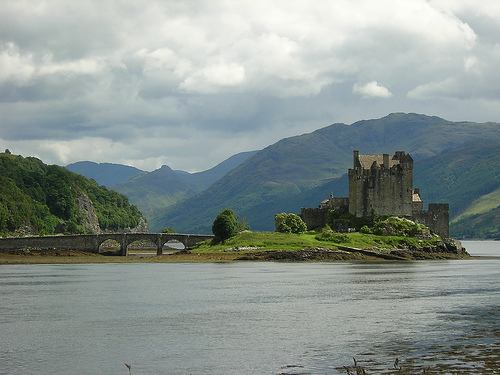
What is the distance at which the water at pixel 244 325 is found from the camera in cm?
3300

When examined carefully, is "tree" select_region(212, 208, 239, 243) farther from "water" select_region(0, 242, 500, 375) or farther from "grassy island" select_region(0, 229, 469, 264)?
"water" select_region(0, 242, 500, 375)

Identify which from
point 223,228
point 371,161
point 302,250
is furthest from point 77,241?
point 371,161

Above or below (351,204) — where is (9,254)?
below

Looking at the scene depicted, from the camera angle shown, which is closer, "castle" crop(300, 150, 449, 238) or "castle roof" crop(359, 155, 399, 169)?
"castle" crop(300, 150, 449, 238)

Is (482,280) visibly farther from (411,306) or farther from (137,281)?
(137,281)

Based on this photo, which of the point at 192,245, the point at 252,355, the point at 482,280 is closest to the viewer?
the point at 252,355

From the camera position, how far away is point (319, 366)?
31562 millimetres

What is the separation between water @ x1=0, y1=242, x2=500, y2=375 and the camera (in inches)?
1299

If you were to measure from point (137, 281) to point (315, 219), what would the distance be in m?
72.1

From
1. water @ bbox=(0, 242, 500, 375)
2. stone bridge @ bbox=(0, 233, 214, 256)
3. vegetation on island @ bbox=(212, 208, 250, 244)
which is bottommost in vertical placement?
water @ bbox=(0, 242, 500, 375)

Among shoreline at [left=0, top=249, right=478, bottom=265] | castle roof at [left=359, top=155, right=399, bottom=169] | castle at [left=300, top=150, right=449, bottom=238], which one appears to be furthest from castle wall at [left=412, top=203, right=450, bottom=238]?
castle roof at [left=359, top=155, right=399, bottom=169]

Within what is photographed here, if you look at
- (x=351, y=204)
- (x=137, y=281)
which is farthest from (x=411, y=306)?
(x=351, y=204)

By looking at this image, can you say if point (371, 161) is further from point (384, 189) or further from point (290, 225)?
point (290, 225)

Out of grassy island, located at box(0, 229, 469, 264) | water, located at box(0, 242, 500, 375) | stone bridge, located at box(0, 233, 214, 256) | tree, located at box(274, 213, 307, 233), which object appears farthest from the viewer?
tree, located at box(274, 213, 307, 233)
